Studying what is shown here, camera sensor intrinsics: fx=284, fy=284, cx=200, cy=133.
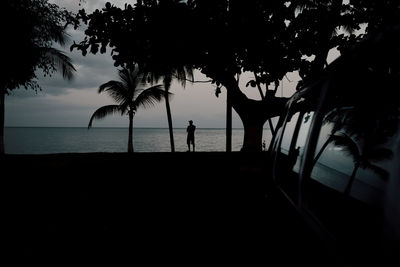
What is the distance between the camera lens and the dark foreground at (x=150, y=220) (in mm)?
2223

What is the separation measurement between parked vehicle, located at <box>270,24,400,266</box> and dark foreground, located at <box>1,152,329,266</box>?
0.14 meters

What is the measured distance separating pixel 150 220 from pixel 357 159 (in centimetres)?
397

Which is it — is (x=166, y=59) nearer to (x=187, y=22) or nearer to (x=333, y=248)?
(x=187, y=22)

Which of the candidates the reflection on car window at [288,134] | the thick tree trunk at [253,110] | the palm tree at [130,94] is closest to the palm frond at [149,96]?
the palm tree at [130,94]

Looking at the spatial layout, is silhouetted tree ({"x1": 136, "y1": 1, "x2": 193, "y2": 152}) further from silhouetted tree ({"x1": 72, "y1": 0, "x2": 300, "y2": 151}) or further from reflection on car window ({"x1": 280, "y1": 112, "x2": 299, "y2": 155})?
reflection on car window ({"x1": 280, "y1": 112, "x2": 299, "y2": 155})

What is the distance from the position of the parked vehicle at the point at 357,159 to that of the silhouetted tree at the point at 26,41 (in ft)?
34.4

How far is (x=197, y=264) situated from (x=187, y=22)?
244 inches

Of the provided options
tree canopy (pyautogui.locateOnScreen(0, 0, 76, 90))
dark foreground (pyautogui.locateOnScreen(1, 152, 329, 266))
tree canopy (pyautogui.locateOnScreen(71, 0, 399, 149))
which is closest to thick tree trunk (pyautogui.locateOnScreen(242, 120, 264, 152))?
dark foreground (pyautogui.locateOnScreen(1, 152, 329, 266))

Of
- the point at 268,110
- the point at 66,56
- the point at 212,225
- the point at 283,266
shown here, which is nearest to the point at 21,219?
the point at 212,225

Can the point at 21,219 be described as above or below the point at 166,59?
below

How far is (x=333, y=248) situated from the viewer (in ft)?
3.31

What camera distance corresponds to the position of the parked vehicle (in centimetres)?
88

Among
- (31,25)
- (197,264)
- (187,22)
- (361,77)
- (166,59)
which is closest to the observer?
(361,77)

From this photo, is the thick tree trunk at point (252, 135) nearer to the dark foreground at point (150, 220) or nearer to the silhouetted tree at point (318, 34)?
the dark foreground at point (150, 220)
